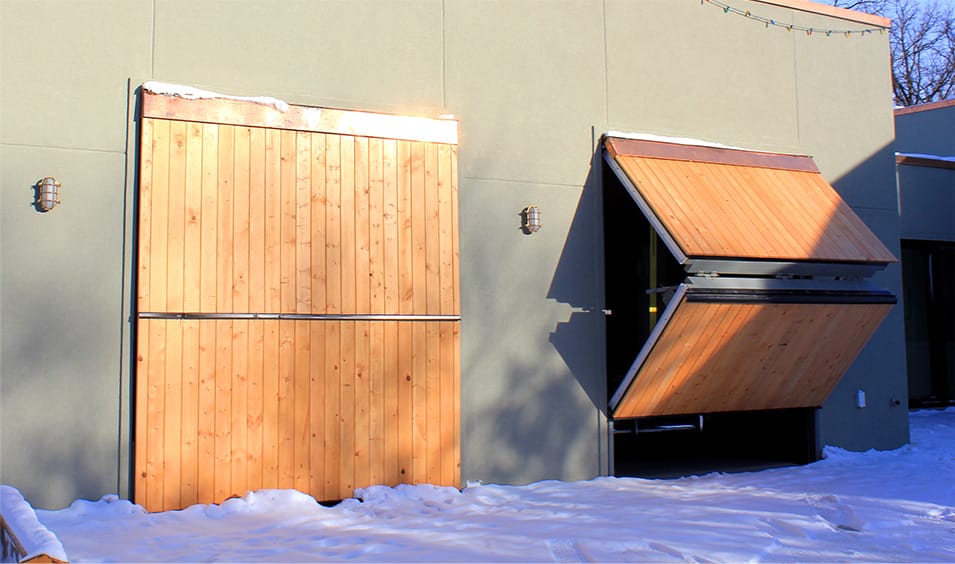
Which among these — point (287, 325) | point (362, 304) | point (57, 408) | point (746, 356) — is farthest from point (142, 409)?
point (746, 356)

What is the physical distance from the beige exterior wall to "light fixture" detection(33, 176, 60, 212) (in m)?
0.08

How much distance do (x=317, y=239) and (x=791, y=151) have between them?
4.65 m

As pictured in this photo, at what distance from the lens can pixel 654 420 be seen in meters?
9.48

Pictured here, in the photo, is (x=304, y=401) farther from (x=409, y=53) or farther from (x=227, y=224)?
(x=409, y=53)

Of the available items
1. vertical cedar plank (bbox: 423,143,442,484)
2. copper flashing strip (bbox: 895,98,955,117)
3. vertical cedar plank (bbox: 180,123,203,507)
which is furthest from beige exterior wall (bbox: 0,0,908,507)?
copper flashing strip (bbox: 895,98,955,117)

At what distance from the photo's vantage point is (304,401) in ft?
19.1

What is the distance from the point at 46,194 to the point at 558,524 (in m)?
3.83

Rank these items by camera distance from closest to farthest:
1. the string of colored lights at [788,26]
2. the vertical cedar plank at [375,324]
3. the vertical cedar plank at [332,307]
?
1. the vertical cedar plank at [332,307]
2. the vertical cedar plank at [375,324]
3. the string of colored lights at [788,26]

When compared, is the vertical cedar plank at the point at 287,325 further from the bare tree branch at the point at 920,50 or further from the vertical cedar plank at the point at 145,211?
the bare tree branch at the point at 920,50

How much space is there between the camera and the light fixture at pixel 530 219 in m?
6.65

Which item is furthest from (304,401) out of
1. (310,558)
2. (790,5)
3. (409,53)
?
(790,5)

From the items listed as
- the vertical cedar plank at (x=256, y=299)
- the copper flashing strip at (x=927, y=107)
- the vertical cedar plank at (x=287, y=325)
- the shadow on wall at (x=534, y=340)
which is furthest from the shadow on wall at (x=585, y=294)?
the copper flashing strip at (x=927, y=107)

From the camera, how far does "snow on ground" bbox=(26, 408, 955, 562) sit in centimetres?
452

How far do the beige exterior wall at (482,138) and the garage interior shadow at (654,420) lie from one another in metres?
0.40
